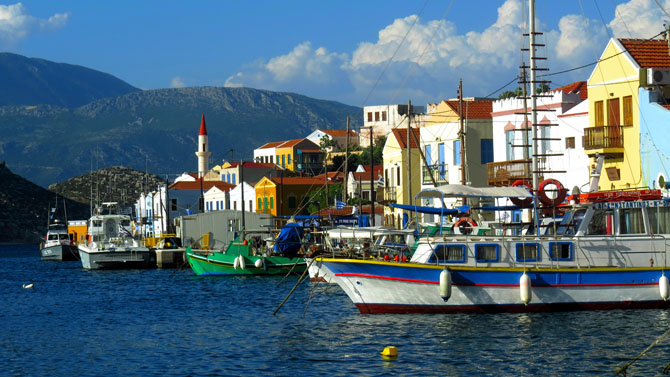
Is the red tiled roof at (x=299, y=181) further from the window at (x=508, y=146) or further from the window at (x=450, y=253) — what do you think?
the window at (x=450, y=253)

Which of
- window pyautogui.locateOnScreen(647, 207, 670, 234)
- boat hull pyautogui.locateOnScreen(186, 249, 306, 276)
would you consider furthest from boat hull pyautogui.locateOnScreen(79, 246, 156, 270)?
window pyautogui.locateOnScreen(647, 207, 670, 234)

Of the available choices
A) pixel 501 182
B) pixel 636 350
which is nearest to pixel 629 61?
pixel 501 182

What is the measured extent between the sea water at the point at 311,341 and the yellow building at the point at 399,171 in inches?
1261

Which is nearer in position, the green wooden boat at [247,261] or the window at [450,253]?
the window at [450,253]

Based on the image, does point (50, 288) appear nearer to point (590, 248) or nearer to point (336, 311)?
point (336, 311)

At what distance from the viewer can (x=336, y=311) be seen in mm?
40250

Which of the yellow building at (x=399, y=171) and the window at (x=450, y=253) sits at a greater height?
the yellow building at (x=399, y=171)

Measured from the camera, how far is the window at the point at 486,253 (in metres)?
34.8

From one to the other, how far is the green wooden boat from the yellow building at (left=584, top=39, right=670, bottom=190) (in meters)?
19.3

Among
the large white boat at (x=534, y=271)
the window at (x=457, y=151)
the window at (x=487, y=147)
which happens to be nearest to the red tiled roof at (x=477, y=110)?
the window at (x=487, y=147)

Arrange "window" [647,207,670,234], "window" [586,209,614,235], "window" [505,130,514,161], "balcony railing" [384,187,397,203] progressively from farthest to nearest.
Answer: "balcony railing" [384,187,397,203], "window" [505,130,514,161], "window" [586,209,614,235], "window" [647,207,670,234]

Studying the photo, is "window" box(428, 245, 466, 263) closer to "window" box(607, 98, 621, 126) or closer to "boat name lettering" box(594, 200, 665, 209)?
"boat name lettering" box(594, 200, 665, 209)

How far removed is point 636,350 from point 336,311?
14.6 m

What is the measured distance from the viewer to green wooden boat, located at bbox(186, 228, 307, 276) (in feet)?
200
